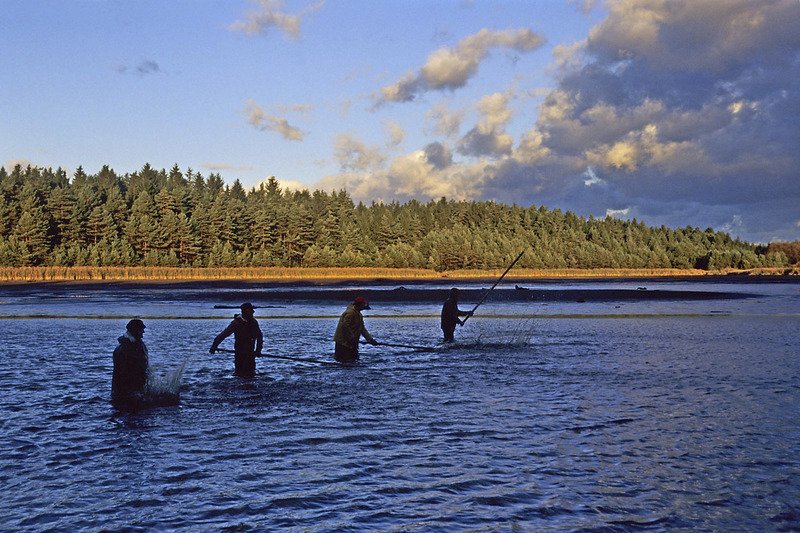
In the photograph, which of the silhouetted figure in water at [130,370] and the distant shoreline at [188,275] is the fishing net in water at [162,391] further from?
the distant shoreline at [188,275]

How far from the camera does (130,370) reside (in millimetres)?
15414

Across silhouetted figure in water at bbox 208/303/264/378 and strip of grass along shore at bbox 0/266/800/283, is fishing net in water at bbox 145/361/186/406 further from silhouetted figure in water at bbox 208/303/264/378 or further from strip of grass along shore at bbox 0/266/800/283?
strip of grass along shore at bbox 0/266/800/283

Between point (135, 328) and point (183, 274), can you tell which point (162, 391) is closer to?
point (135, 328)

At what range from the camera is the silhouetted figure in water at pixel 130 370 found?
15.1 metres

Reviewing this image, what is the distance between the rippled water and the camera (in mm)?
9406

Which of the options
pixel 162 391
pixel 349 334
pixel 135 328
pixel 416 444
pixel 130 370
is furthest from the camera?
pixel 349 334

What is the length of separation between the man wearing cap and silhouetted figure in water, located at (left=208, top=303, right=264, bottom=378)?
11.4 feet

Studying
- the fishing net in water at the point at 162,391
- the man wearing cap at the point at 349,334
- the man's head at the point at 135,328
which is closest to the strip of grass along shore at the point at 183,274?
the man wearing cap at the point at 349,334

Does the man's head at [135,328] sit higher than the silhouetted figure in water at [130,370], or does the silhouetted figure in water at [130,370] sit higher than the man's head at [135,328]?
the man's head at [135,328]

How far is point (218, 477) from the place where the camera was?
10.9 metres

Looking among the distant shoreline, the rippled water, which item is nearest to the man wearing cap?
the rippled water

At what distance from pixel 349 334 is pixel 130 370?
8.57m

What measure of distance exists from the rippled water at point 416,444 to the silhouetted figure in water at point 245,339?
2.44 ft

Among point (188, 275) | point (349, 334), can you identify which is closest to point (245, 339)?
point (349, 334)
